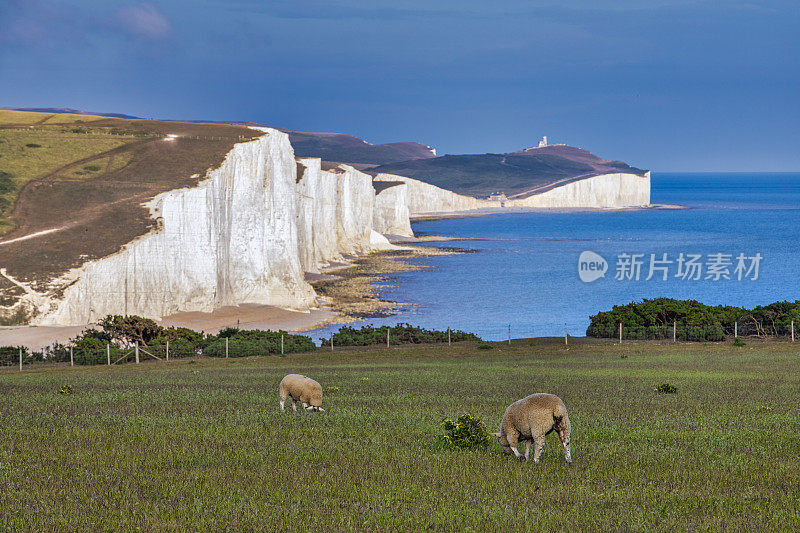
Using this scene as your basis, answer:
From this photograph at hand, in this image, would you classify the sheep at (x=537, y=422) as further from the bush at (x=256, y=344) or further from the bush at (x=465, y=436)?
the bush at (x=256, y=344)

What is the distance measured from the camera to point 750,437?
14.2 metres

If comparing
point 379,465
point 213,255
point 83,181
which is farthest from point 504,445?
point 83,181

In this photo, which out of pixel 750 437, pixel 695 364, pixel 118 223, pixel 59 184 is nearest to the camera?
pixel 750 437

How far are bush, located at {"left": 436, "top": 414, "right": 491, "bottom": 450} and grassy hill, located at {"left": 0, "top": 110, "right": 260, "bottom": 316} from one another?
181ft

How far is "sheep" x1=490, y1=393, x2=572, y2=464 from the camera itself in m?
11.3

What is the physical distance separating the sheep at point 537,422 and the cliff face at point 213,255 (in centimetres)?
5554

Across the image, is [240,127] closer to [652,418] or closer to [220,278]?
[220,278]

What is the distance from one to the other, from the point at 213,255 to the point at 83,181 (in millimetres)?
19709

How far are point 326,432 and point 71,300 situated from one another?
52.8 metres

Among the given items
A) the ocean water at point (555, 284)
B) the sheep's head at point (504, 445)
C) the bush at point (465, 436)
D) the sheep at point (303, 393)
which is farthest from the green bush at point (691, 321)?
the sheep's head at point (504, 445)

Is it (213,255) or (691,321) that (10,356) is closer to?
(213,255)

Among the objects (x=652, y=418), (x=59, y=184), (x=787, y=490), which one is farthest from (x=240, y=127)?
(x=787, y=490)

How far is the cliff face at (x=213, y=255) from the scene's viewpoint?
6347cm

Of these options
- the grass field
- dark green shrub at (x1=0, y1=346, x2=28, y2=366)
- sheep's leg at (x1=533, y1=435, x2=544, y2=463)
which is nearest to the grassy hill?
dark green shrub at (x1=0, y1=346, x2=28, y2=366)
